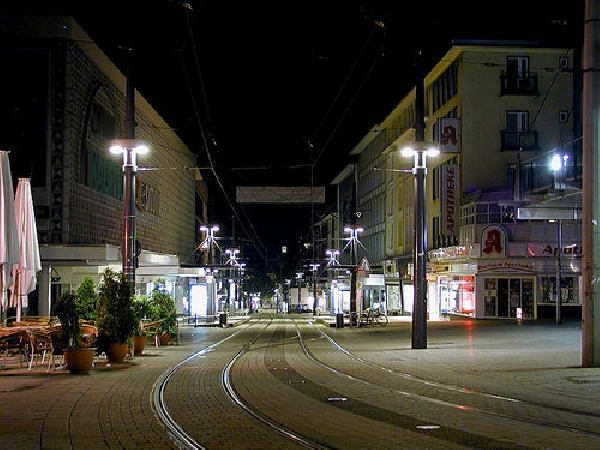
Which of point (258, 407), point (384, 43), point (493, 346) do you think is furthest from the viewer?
point (384, 43)

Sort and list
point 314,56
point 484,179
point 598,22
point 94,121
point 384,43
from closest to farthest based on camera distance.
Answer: point 598,22 → point 384,43 → point 314,56 → point 94,121 → point 484,179

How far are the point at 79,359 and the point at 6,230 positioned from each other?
10.6 feet

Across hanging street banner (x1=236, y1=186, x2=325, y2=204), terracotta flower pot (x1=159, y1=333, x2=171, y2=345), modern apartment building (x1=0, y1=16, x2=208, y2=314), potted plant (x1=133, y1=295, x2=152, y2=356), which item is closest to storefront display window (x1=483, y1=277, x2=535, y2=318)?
hanging street banner (x1=236, y1=186, x2=325, y2=204)

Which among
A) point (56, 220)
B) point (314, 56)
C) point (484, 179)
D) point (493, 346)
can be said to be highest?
point (314, 56)

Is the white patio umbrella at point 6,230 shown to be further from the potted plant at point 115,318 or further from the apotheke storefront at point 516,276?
the apotheke storefront at point 516,276

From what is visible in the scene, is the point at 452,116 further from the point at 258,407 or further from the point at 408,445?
the point at 408,445

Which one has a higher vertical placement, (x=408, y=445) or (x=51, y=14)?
(x=51, y=14)

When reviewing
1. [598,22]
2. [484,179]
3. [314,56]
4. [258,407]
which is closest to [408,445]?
[258,407]

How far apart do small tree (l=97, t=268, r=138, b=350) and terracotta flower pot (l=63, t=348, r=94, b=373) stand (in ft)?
7.98

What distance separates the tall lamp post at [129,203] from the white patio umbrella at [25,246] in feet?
7.92

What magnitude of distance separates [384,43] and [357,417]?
20.1 m

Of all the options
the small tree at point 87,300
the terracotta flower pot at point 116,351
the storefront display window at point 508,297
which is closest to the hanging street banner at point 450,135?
the storefront display window at point 508,297

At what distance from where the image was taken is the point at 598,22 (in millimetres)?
19031

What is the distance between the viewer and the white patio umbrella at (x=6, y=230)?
63.7 feet
